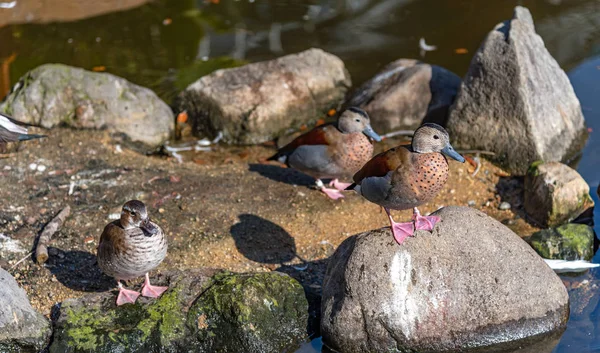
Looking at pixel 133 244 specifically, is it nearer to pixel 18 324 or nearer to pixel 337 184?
pixel 18 324

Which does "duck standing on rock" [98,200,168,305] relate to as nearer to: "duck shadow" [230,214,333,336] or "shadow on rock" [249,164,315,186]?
"duck shadow" [230,214,333,336]

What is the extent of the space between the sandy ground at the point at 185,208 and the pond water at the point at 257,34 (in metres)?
2.27

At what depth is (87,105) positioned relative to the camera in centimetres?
856

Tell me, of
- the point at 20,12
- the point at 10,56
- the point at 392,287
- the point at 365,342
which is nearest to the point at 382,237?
the point at 392,287

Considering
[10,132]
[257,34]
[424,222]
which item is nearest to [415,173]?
[424,222]

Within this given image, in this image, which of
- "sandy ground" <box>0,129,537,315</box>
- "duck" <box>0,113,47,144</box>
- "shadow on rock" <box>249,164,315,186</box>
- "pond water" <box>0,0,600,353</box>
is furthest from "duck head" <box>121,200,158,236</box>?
"pond water" <box>0,0,600,353</box>

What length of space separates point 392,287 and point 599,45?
656 centimetres

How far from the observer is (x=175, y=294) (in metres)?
5.55

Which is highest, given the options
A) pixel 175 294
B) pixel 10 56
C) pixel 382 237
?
pixel 382 237

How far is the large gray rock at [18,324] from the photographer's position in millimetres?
5258

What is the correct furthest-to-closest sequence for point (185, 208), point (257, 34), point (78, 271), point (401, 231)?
point (257, 34), point (185, 208), point (78, 271), point (401, 231)

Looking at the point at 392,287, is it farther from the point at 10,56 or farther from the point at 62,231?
the point at 10,56

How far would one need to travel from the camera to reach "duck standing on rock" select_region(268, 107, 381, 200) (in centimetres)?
716

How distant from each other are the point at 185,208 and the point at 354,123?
175 centimetres
